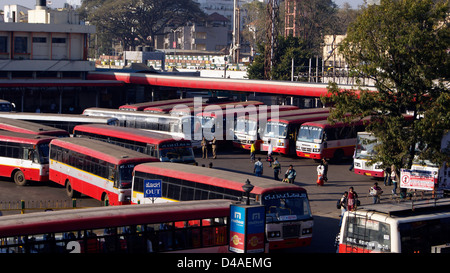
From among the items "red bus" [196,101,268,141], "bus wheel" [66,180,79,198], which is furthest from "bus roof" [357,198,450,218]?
"red bus" [196,101,268,141]

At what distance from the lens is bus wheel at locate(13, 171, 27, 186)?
2812 centimetres

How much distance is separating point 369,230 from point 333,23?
86503mm

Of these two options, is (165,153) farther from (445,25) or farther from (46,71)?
(46,71)

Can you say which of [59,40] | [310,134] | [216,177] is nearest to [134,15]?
[59,40]

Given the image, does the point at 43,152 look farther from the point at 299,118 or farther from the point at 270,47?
the point at 270,47

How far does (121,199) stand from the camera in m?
22.5

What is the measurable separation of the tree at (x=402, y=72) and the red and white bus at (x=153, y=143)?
678 cm

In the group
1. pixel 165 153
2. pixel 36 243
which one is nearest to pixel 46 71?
pixel 165 153

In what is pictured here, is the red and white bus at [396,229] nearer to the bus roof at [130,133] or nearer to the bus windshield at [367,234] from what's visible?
the bus windshield at [367,234]

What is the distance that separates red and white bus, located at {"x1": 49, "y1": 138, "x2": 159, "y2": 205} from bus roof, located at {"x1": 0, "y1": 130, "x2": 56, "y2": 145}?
2.94 ft

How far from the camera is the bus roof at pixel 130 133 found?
1102 inches

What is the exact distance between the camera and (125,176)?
22.6 meters

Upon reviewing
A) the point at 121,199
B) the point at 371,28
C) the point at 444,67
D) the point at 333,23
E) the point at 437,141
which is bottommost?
the point at 121,199
